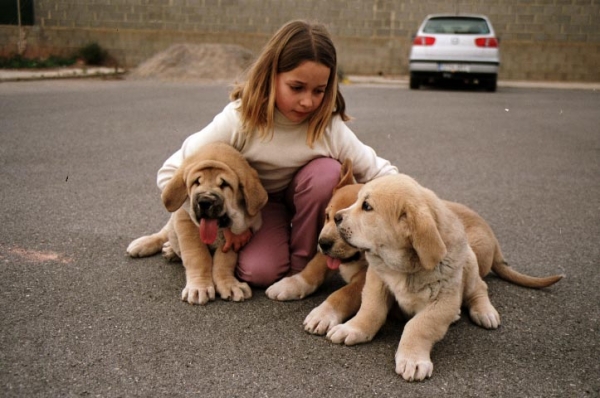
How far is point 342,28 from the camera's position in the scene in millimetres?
20438

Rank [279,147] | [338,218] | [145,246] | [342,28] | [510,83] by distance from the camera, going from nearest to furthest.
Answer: [338,218] < [279,147] < [145,246] < [510,83] < [342,28]

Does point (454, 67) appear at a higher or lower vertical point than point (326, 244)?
higher

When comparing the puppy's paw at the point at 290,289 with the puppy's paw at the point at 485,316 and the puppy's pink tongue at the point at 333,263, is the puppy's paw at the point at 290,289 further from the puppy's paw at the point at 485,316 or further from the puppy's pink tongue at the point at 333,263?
the puppy's paw at the point at 485,316

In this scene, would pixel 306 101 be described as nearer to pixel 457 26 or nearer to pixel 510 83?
pixel 457 26

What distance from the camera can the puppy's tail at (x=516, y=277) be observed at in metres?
3.54

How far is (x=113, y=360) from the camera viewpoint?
8.68ft

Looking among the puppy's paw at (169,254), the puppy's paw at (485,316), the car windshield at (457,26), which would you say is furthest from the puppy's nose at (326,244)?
the car windshield at (457,26)

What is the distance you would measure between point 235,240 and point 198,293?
47 centimetres

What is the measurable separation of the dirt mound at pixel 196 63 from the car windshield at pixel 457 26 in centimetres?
537

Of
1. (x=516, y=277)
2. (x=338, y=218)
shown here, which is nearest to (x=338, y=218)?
(x=338, y=218)

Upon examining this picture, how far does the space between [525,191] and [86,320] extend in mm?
4585

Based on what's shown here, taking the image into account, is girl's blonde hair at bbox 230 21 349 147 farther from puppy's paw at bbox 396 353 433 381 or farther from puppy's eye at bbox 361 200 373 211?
puppy's paw at bbox 396 353 433 381

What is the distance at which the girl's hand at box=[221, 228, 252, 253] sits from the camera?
11.9 feet

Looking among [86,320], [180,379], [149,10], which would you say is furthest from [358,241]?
[149,10]
